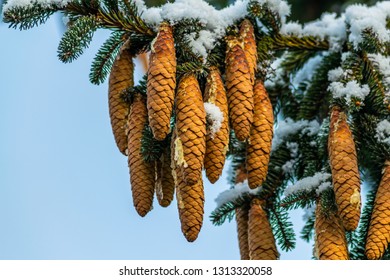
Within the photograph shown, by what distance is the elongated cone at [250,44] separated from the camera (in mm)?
1943

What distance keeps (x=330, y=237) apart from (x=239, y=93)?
41cm

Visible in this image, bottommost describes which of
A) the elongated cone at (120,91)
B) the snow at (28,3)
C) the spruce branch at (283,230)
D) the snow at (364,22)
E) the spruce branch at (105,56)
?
the spruce branch at (283,230)

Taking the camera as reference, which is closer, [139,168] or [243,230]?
[139,168]

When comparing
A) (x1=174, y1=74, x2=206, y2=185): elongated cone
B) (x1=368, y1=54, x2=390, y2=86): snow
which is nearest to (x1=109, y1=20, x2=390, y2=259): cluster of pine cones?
(x1=174, y1=74, x2=206, y2=185): elongated cone

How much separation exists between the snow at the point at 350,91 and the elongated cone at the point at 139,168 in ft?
1.73

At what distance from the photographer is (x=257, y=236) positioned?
6.62 ft


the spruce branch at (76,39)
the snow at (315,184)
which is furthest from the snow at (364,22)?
the spruce branch at (76,39)

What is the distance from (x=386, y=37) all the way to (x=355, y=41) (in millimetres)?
91

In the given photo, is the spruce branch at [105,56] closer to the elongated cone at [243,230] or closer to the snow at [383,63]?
the elongated cone at [243,230]

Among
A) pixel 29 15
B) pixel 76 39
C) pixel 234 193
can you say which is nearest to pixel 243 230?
pixel 234 193

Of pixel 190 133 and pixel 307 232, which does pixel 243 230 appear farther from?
pixel 190 133

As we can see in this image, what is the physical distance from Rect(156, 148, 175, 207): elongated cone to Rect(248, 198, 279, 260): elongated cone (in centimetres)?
26

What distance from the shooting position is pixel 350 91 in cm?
203
